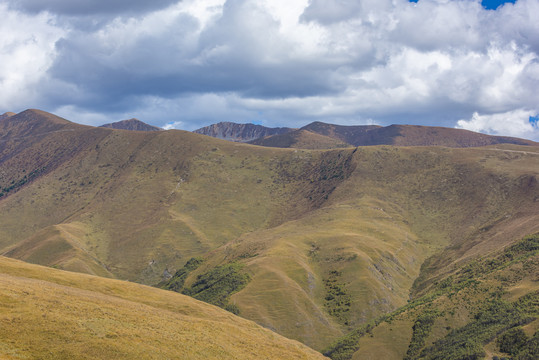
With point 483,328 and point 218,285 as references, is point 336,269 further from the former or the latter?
point 483,328

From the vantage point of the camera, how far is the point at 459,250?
17488 centimetres

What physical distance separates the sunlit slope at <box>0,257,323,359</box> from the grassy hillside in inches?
1281

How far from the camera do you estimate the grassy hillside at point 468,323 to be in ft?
271

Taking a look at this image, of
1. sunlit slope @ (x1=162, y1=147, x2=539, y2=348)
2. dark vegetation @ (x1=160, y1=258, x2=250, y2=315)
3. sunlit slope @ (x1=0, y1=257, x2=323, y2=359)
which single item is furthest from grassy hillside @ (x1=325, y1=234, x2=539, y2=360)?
dark vegetation @ (x1=160, y1=258, x2=250, y2=315)

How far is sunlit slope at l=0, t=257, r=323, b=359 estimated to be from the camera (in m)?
48.9

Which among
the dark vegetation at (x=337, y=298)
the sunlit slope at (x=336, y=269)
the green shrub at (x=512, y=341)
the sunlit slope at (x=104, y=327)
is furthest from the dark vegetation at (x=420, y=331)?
the sunlit slope at (x=104, y=327)

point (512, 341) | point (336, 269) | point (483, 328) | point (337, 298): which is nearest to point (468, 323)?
point (483, 328)

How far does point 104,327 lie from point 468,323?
81.3 metres

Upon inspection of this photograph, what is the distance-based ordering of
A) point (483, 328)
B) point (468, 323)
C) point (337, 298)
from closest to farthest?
point (483, 328), point (468, 323), point (337, 298)

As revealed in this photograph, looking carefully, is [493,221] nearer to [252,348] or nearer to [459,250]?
[459,250]

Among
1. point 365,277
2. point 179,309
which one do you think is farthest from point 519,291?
point 179,309

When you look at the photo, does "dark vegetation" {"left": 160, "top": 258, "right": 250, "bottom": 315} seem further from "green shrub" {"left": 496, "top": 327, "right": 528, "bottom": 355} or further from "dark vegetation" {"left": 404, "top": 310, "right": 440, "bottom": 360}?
"green shrub" {"left": 496, "top": 327, "right": 528, "bottom": 355}

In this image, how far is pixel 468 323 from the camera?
10056 centimetres

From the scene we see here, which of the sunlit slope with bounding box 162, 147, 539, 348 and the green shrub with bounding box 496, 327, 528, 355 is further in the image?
the sunlit slope with bounding box 162, 147, 539, 348
